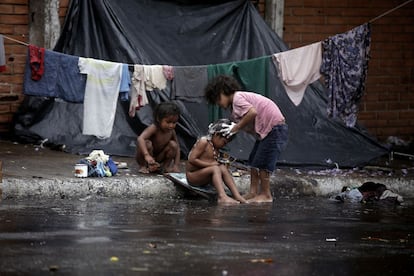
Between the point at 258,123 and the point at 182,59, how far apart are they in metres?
2.47

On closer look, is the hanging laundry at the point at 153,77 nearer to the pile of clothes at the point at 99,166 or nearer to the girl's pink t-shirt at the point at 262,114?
the pile of clothes at the point at 99,166

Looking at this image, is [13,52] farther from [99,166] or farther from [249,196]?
[249,196]

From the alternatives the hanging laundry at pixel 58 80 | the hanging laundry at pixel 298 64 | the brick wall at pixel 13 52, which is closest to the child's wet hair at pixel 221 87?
the hanging laundry at pixel 298 64

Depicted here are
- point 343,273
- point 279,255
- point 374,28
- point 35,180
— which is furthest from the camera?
point 374,28

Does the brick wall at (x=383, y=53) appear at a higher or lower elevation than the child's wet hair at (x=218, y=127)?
higher

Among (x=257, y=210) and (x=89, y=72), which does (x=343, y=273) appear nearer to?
(x=257, y=210)

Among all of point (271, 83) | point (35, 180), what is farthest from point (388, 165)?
point (35, 180)

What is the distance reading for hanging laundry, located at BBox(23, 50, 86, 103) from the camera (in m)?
11.4

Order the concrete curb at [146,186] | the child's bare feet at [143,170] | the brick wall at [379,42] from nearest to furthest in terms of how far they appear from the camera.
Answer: the concrete curb at [146,186] < the child's bare feet at [143,170] < the brick wall at [379,42]

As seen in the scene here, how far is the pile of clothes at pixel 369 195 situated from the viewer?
11344mm

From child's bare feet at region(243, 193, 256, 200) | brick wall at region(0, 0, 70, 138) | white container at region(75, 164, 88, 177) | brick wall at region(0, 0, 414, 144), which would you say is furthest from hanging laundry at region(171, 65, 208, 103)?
brick wall at region(0, 0, 414, 144)

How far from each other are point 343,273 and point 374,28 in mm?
8315

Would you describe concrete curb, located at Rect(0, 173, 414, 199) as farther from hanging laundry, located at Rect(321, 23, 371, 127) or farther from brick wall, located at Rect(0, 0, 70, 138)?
brick wall, located at Rect(0, 0, 70, 138)

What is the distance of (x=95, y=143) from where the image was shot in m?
12.6
